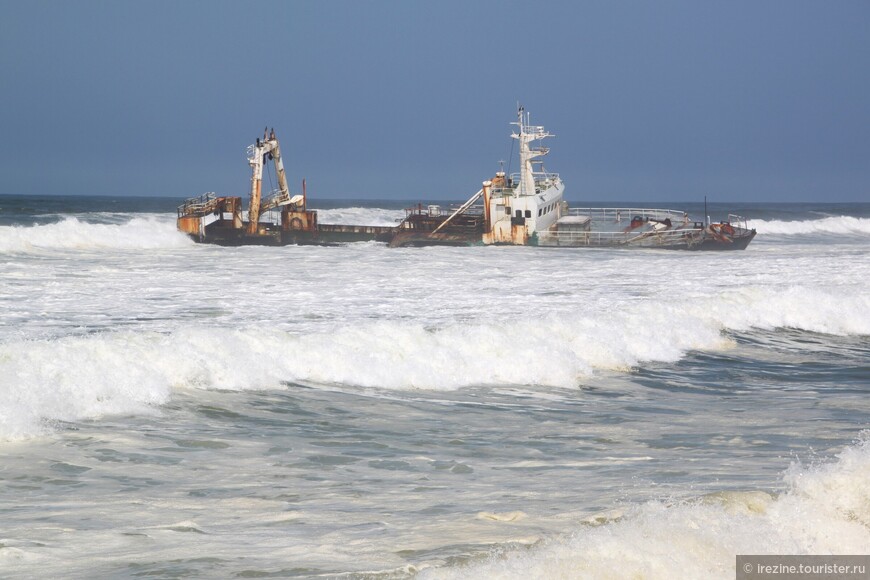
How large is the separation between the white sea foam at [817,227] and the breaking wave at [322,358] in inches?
2312

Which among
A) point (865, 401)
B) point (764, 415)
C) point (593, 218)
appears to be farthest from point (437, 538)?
point (593, 218)

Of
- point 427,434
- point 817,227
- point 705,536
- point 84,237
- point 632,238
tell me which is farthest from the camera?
point 817,227

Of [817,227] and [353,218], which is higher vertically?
[353,218]

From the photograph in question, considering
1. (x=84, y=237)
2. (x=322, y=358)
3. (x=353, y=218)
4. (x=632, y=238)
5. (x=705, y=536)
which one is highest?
(x=353, y=218)

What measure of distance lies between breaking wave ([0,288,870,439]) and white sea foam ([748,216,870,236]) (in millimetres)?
58731

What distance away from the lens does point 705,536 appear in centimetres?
567

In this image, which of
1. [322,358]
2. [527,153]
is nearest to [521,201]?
[527,153]

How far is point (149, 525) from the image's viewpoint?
6531mm

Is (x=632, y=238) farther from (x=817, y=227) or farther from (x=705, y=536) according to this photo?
(x=817, y=227)

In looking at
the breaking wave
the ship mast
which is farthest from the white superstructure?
the breaking wave

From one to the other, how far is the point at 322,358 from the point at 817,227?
7327 cm

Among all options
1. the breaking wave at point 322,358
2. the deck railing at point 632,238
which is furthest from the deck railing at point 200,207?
the breaking wave at point 322,358

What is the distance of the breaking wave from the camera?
10453 mm

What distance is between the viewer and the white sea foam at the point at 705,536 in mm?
5230
